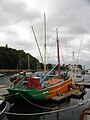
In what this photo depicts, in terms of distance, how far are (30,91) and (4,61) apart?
116 metres

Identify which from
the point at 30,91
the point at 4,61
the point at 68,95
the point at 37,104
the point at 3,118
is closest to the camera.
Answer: the point at 3,118

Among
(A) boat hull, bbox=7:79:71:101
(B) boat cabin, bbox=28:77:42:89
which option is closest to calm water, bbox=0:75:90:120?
(A) boat hull, bbox=7:79:71:101

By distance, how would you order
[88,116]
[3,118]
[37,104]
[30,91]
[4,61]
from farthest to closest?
[4,61]
[37,104]
[30,91]
[3,118]
[88,116]

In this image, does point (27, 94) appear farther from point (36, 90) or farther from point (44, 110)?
point (44, 110)

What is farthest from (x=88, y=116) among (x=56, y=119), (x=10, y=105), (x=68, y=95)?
(x=68, y=95)

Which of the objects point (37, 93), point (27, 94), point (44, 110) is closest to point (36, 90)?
point (37, 93)

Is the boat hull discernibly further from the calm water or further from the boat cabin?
the calm water

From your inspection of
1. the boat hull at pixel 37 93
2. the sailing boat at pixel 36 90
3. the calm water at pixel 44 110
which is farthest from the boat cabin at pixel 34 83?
the calm water at pixel 44 110

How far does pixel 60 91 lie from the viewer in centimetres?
3052

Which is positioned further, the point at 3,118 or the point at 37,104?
the point at 37,104

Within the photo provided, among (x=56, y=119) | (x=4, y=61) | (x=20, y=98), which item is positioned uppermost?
(x=4, y=61)

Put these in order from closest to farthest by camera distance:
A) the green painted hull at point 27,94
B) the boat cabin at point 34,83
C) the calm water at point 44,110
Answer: the calm water at point 44,110
the green painted hull at point 27,94
the boat cabin at point 34,83

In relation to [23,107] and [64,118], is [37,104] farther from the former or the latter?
[64,118]

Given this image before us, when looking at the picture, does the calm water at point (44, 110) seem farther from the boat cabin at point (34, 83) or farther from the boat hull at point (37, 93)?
the boat cabin at point (34, 83)
